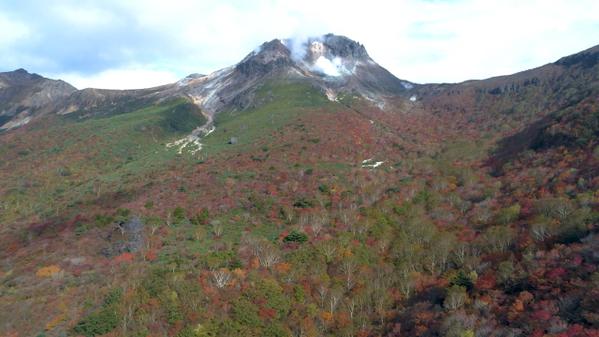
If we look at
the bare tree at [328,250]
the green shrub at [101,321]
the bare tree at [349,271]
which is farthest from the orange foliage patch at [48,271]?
the bare tree at [349,271]

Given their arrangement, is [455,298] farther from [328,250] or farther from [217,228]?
[217,228]

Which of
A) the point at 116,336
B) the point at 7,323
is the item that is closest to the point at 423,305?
the point at 116,336

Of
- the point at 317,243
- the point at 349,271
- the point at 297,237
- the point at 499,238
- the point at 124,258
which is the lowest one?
the point at 349,271

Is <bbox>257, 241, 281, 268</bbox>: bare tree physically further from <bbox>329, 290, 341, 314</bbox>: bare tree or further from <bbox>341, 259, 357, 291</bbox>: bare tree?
<bbox>329, 290, 341, 314</bbox>: bare tree

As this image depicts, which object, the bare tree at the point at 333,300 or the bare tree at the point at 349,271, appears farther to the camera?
the bare tree at the point at 349,271

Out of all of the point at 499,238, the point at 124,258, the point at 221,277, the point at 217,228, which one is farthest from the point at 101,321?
the point at 499,238

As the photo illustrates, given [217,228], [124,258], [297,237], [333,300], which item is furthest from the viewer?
[217,228]

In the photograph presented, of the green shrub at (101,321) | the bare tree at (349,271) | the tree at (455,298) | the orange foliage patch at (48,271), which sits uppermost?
the orange foliage patch at (48,271)

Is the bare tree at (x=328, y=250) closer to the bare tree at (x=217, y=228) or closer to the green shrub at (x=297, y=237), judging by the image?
the green shrub at (x=297, y=237)

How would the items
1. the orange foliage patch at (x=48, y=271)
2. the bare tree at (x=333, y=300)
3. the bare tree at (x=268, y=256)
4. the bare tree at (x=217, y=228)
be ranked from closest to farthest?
1. the bare tree at (x=333, y=300)
2. the orange foliage patch at (x=48, y=271)
3. the bare tree at (x=268, y=256)
4. the bare tree at (x=217, y=228)

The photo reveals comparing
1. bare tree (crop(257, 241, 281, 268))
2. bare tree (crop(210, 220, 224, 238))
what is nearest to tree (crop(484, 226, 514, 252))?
bare tree (crop(257, 241, 281, 268))

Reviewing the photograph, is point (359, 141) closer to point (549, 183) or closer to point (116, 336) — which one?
point (549, 183)
